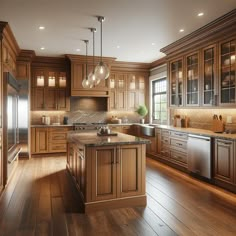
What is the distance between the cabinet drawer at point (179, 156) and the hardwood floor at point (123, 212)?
0.58 meters

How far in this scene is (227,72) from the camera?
401 cm

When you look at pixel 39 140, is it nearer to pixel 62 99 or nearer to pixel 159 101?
pixel 62 99

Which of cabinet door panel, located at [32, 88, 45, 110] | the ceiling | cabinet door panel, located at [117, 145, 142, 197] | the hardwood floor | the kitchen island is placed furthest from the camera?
cabinet door panel, located at [32, 88, 45, 110]

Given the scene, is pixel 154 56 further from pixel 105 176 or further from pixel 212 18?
pixel 105 176

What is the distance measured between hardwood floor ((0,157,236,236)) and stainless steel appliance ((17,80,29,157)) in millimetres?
1947

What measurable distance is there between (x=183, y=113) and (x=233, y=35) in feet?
7.78

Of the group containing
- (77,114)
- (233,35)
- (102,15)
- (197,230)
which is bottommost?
(197,230)

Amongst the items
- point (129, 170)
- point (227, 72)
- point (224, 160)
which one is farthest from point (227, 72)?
point (129, 170)

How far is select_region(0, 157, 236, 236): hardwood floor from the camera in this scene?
8.14 ft

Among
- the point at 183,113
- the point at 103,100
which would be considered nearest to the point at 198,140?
the point at 183,113

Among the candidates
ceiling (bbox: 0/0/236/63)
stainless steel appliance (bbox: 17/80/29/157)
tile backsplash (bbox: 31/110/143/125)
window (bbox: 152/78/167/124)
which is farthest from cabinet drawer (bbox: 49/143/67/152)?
window (bbox: 152/78/167/124)

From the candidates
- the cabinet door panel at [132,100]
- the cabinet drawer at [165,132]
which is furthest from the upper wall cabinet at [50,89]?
the cabinet drawer at [165,132]

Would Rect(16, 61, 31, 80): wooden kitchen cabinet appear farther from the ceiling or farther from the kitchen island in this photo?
the kitchen island

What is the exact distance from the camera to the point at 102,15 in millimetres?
3703
